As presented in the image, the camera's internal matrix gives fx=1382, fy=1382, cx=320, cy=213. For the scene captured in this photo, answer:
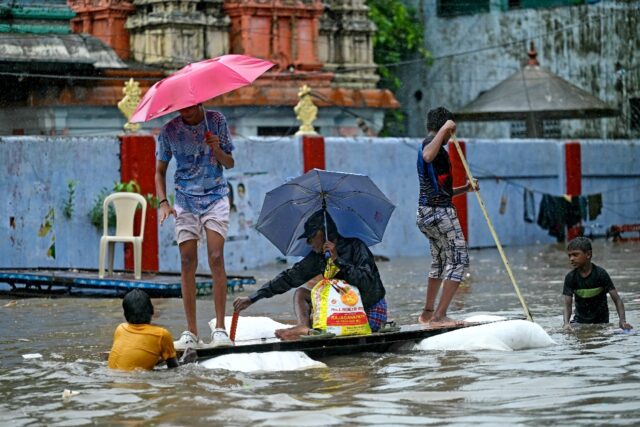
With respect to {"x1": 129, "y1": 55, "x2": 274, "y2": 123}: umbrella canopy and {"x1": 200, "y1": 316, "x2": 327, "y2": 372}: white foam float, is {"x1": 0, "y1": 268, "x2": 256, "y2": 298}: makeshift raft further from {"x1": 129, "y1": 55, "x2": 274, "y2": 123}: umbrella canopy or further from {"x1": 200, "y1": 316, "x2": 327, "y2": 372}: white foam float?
{"x1": 200, "y1": 316, "x2": 327, "y2": 372}: white foam float

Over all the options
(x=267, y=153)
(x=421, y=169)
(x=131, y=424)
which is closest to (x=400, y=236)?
(x=267, y=153)

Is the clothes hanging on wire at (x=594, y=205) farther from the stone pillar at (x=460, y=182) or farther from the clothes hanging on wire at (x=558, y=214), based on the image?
the stone pillar at (x=460, y=182)

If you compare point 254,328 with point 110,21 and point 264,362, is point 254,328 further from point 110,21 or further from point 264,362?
point 110,21

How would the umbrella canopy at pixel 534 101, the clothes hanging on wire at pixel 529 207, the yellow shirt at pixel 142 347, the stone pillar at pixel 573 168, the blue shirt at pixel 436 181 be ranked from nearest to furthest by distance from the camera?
the yellow shirt at pixel 142 347
the blue shirt at pixel 436 181
the clothes hanging on wire at pixel 529 207
the stone pillar at pixel 573 168
the umbrella canopy at pixel 534 101

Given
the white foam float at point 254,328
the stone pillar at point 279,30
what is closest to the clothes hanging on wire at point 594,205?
the stone pillar at point 279,30

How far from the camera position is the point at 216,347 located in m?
9.32

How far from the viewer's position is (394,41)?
3058cm

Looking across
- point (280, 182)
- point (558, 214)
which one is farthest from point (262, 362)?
point (558, 214)

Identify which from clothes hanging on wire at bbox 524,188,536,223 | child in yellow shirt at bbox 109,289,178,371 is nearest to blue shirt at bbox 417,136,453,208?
child in yellow shirt at bbox 109,289,178,371

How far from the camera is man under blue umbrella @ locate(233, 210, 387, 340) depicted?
1012cm

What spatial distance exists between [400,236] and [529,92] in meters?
5.33

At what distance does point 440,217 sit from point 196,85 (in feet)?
7.39

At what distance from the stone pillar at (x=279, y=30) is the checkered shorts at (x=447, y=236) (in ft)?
44.6

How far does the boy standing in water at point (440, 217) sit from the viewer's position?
10.7 meters
